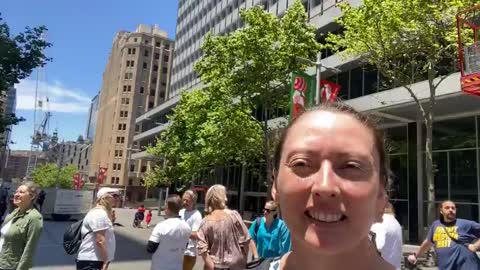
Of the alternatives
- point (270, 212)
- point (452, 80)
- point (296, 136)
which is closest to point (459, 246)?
point (270, 212)

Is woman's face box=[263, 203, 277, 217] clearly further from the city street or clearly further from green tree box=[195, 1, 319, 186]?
green tree box=[195, 1, 319, 186]

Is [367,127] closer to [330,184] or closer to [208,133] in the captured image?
[330,184]

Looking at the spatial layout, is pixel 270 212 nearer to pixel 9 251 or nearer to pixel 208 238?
pixel 208 238

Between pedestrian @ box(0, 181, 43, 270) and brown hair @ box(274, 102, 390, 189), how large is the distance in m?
4.90

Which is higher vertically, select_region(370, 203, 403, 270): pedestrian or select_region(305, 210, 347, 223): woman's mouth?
select_region(305, 210, 347, 223): woman's mouth

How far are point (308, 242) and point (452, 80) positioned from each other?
1843 cm

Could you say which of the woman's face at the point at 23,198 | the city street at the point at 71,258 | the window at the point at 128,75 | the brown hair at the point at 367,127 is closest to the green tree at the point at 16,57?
the city street at the point at 71,258

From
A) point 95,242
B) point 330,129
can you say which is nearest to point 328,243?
point 330,129

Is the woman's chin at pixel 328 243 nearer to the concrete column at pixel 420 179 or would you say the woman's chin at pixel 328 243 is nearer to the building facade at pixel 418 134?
the building facade at pixel 418 134

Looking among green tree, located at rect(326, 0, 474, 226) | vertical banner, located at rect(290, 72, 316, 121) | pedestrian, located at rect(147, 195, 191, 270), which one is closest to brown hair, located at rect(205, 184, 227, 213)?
pedestrian, located at rect(147, 195, 191, 270)

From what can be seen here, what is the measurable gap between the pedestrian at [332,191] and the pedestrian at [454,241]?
518 cm

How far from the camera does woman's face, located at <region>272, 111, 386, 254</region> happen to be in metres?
1.05

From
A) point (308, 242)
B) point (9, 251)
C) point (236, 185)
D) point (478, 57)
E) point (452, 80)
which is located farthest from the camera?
point (236, 185)

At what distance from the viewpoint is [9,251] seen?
5.32m
